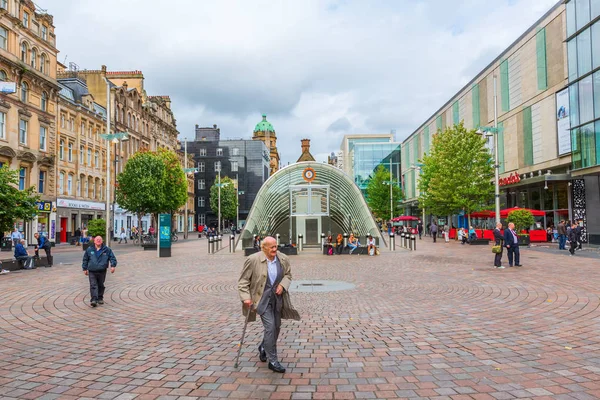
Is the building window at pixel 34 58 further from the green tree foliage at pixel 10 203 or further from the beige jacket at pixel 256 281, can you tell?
the beige jacket at pixel 256 281

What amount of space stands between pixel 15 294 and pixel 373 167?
87.3 m

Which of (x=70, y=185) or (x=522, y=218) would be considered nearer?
(x=522, y=218)

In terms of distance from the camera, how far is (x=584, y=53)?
1065 inches

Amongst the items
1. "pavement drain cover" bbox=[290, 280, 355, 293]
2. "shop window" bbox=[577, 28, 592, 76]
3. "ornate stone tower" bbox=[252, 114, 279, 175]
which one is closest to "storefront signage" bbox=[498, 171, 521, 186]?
"shop window" bbox=[577, 28, 592, 76]

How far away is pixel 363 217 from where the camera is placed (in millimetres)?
30203

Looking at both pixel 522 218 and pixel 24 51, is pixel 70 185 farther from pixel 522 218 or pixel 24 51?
pixel 522 218

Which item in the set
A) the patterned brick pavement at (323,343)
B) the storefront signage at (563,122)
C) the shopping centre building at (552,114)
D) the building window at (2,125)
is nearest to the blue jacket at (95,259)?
the patterned brick pavement at (323,343)

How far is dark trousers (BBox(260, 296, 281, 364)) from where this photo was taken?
5.07 meters

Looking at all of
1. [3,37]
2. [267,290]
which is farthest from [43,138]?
[267,290]

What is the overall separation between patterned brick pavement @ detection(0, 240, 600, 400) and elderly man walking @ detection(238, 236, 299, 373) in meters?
0.44

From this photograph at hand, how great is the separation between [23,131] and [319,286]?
31.0 metres

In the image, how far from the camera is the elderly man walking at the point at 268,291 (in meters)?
5.11

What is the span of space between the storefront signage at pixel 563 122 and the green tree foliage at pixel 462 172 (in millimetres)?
6648

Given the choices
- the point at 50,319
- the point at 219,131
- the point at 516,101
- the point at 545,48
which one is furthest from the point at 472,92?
the point at 219,131
